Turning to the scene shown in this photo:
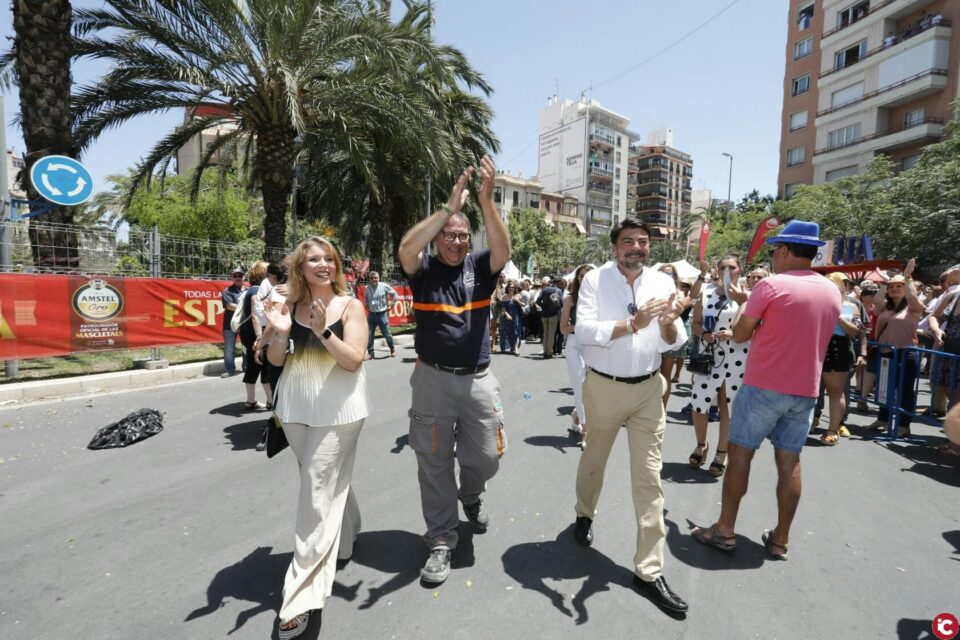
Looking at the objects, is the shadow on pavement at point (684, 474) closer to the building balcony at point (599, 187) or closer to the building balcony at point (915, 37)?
the building balcony at point (915, 37)

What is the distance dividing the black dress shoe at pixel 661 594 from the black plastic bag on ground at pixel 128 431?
17.1 feet

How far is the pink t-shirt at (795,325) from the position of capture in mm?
2969

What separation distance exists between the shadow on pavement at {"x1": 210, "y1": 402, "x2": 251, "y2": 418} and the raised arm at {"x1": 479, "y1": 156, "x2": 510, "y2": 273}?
191 inches

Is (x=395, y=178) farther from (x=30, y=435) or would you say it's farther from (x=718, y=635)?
(x=718, y=635)

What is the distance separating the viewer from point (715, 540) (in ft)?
10.8

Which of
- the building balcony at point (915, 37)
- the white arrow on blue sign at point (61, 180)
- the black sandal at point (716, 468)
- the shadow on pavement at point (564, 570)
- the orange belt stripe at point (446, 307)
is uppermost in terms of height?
the building balcony at point (915, 37)

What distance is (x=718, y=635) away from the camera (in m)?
2.47

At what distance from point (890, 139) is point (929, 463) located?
35290 mm

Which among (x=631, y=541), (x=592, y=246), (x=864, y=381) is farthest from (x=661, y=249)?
(x=631, y=541)

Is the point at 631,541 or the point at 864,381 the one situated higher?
the point at 864,381

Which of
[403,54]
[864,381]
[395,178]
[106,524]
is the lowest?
[106,524]

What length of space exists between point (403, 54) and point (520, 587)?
10.7 metres

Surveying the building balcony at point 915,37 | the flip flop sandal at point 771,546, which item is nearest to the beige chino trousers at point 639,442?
the flip flop sandal at point 771,546

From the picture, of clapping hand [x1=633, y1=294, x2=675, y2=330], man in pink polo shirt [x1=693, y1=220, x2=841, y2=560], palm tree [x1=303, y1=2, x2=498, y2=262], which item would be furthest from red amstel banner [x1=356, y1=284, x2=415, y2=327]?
clapping hand [x1=633, y1=294, x2=675, y2=330]
